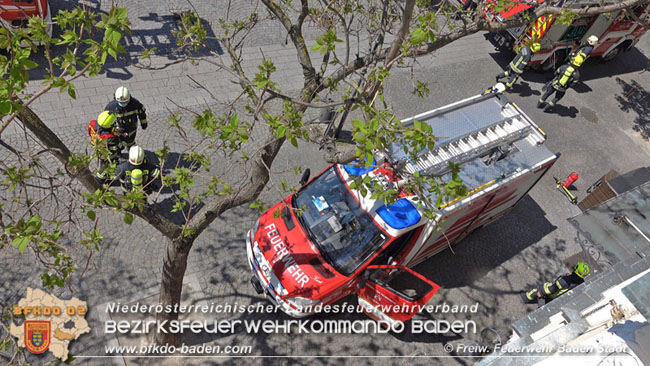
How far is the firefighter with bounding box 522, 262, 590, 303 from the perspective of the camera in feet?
27.7

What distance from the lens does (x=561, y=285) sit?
27.9ft

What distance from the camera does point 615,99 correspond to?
14094 millimetres

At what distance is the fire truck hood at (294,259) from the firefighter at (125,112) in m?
3.31

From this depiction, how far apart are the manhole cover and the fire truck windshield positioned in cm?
876

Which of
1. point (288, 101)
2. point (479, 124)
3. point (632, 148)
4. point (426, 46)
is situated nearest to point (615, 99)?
point (632, 148)

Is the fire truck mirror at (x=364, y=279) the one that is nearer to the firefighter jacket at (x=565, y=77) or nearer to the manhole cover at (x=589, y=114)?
the firefighter jacket at (x=565, y=77)

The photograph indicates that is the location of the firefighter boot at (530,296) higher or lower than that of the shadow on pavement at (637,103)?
lower

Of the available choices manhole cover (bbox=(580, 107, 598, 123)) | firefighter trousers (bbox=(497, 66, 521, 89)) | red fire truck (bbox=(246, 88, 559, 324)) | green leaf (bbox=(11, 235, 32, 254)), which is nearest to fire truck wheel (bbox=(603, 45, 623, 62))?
manhole cover (bbox=(580, 107, 598, 123))

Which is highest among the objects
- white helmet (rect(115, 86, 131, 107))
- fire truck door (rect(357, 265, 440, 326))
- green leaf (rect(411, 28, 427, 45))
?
white helmet (rect(115, 86, 131, 107))

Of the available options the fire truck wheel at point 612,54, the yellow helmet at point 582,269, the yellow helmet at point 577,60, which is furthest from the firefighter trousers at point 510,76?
the yellow helmet at point 582,269

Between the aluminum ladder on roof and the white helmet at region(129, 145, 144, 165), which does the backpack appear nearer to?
the white helmet at region(129, 145, 144, 165)

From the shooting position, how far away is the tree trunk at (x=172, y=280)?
6766mm

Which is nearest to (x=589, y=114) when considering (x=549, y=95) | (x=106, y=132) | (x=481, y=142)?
(x=549, y=95)

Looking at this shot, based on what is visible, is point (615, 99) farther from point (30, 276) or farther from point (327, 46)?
point (30, 276)
